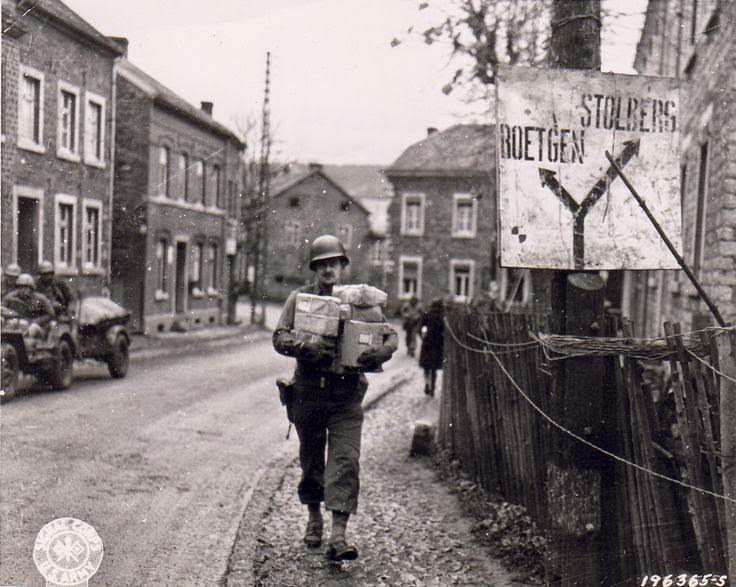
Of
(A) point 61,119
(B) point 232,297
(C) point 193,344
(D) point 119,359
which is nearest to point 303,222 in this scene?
(B) point 232,297

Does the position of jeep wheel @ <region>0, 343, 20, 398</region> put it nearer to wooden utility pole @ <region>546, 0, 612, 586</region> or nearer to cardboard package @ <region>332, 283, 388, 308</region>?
cardboard package @ <region>332, 283, 388, 308</region>

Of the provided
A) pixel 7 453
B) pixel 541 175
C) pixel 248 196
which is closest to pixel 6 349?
pixel 7 453

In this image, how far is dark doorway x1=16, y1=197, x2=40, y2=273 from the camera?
1828 cm

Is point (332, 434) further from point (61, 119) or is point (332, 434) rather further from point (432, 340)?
point (61, 119)

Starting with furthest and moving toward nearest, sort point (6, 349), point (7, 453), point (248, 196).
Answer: point (248, 196), point (6, 349), point (7, 453)

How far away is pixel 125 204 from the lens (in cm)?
2555

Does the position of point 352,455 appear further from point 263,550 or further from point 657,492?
point 657,492

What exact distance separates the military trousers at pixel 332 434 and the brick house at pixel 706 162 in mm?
3134

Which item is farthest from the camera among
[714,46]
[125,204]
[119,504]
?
[125,204]

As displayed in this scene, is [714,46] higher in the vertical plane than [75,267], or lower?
higher

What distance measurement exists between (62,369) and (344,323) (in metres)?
8.84

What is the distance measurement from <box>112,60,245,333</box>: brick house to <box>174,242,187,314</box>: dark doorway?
0.03 meters

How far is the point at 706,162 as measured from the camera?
1055 centimetres

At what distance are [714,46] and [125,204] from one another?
63.0 ft
